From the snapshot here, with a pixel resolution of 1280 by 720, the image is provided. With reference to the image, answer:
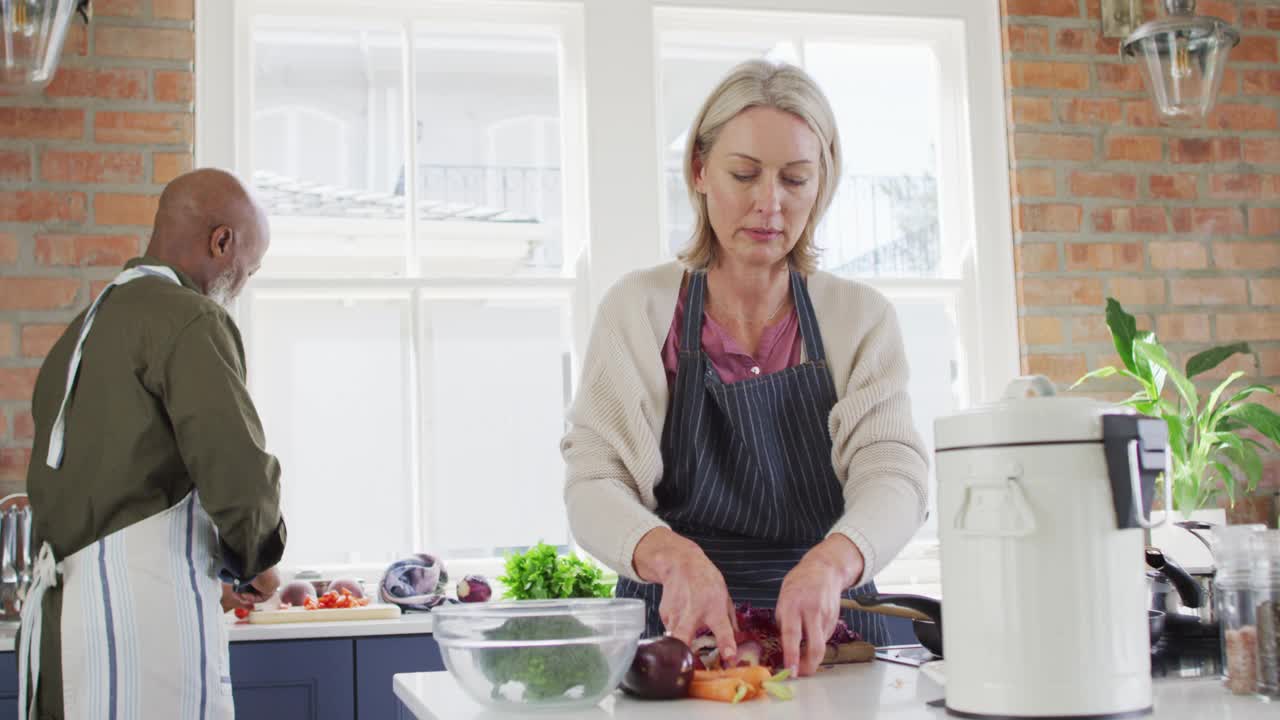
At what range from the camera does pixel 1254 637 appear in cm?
111

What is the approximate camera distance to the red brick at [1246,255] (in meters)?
3.84

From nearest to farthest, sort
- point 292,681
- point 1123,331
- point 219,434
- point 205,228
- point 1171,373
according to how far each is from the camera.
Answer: point 219,434 < point 205,228 < point 292,681 < point 1171,373 < point 1123,331

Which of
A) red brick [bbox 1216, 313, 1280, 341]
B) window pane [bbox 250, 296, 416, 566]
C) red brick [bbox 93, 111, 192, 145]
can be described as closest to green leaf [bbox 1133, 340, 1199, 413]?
red brick [bbox 1216, 313, 1280, 341]

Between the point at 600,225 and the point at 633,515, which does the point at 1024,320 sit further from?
the point at 633,515

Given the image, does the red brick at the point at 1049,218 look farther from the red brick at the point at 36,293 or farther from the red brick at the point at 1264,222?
the red brick at the point at 36,293

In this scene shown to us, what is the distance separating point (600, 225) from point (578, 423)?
6.38 feet

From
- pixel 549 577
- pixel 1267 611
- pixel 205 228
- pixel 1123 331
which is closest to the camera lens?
pixel 1267 611

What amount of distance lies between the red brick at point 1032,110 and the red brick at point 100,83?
245cm

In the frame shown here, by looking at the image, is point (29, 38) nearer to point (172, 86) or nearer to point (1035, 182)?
point (172, 86)

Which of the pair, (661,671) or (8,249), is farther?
(8,249)

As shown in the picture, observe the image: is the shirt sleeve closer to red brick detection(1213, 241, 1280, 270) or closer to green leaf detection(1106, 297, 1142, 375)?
green leaf detection(1106, 297, 1142, 375)

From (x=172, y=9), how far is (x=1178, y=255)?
2951mm

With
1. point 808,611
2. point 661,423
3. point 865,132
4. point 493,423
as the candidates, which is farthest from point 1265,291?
point 808,611

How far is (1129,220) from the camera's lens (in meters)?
3.79
